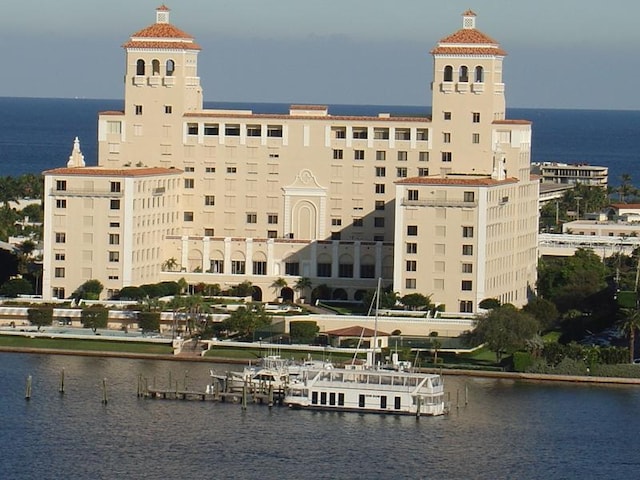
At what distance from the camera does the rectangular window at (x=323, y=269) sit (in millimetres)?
137875

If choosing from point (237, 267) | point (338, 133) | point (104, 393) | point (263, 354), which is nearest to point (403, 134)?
point (338, 133)

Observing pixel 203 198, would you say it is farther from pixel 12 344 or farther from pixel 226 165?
pixel 12 344

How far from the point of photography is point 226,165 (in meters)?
141

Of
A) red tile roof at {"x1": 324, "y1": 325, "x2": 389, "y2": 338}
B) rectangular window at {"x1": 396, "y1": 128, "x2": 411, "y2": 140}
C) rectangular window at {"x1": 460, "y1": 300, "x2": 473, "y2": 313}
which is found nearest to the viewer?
red tile roof at {"x1": 324, "y1": 325, "x2": 389, "y2": 338}

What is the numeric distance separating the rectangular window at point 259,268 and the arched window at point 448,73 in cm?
1573

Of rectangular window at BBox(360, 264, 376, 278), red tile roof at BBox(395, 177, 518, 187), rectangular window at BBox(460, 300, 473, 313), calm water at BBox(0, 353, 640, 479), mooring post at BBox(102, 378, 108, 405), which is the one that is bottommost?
calm water at BBox(0, 353, 640, 479)

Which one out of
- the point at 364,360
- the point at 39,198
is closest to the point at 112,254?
the point at 364,360

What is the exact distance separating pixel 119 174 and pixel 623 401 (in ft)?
120

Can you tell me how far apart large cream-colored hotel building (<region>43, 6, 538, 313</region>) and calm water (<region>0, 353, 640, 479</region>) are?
742 inches

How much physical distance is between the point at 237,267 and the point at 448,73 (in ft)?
57.1

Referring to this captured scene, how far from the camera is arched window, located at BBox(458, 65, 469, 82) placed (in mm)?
138550

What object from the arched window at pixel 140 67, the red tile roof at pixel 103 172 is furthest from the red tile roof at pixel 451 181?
the arched window at pixel 140 67

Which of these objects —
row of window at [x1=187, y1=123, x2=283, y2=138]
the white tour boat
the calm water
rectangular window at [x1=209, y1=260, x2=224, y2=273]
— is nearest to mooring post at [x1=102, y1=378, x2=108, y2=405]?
the calm water

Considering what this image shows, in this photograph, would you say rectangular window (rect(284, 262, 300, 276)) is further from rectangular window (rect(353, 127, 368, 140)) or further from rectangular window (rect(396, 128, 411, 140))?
rectangular window (rect(396, 128, 411, 140))
